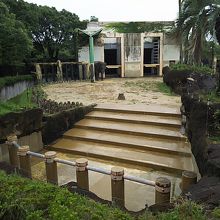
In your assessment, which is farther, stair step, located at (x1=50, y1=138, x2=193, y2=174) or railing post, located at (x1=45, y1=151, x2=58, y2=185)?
stair step, located at (x1=50, y1=138, x2=193, y2=174)

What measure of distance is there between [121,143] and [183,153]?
5.58ft

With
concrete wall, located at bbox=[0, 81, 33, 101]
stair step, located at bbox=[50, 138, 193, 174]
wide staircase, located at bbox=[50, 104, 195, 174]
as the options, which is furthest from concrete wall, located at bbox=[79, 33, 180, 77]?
stair step, located at bbox=[50, 138, 193, 174]

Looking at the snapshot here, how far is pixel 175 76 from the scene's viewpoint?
1383 cm

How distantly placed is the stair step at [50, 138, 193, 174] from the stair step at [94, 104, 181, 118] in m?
2.03

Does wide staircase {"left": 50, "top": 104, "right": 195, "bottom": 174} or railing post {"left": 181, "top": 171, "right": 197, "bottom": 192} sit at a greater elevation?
railing post {"left": 181, "top": 171, "right": 197, "bottom": 192}

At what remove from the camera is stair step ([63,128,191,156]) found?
6.90 meters

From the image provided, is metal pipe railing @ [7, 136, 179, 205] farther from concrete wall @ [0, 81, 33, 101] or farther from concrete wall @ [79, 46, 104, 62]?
concrete wall @ [79, 46, 104, 62]

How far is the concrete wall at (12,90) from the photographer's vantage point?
40.0ft

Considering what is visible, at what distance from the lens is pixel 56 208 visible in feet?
7.27

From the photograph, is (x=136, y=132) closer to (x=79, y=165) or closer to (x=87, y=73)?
(x=79, y=165)

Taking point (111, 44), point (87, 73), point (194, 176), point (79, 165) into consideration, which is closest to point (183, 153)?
point (194, 176)

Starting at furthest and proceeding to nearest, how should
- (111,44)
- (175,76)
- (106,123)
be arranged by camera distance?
(111,44)
(175,76)
(106,123)

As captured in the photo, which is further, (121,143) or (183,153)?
(121,143)

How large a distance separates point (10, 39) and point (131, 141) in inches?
320
